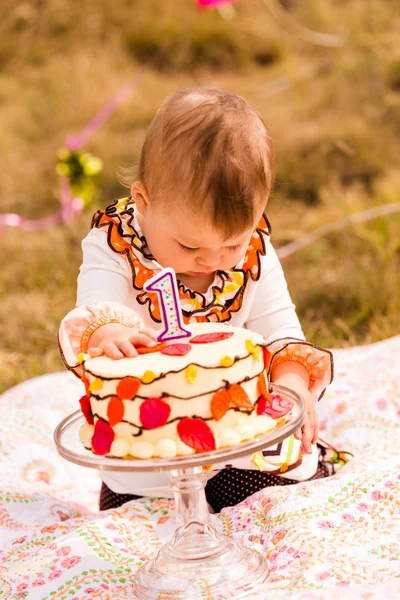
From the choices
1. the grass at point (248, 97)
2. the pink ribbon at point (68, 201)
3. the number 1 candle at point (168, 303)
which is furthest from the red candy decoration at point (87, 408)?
the pink ribbon at point (68, 201)

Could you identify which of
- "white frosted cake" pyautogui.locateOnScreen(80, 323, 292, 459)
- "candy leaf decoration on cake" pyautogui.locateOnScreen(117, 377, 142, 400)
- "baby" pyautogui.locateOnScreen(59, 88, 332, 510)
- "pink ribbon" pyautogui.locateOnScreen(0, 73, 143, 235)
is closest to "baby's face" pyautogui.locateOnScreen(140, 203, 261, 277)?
"baby" pyautogui.locateOnScreen(59, 88, 332, 510)

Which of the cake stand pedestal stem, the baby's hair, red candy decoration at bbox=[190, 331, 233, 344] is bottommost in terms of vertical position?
the cake stand pedestal stem

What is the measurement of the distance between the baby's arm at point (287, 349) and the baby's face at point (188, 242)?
0.83 ft

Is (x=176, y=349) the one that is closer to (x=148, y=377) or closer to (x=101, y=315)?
(x=148, y=377)

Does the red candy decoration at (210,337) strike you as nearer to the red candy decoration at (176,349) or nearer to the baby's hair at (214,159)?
the red candy decoration at (176,349)

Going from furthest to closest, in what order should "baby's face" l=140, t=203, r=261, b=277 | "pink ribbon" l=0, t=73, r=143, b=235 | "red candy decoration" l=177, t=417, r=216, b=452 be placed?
"pink ribbon" l=0, t=73, r=143, b=235, "baby's face" l=140, t=203, r=261, b=277, "red candy decoration" l=177, t=417, r=216, b=452

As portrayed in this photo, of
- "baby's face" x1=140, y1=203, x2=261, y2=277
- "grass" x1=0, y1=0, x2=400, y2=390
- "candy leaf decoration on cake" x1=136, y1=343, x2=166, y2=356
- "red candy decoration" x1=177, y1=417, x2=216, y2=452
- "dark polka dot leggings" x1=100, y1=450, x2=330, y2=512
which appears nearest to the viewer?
"red candy decoration" x1=177, y1=417, x2=216, y2=452

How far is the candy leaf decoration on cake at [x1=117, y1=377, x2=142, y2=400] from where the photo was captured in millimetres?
1442

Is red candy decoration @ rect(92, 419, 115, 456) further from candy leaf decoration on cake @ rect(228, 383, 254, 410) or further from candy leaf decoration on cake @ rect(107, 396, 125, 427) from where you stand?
candy leaf decoration on cake @ rect(228, 383, 254, 410)

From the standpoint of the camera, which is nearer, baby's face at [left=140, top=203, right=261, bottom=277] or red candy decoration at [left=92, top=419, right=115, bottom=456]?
red candy decoration at [left=92, top=419, right=115, bottom=456]

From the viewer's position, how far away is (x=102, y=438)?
1.49 metres

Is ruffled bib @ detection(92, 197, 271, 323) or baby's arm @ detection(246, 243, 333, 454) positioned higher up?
ruffled bib @ detection(92, 197, 271, 323)

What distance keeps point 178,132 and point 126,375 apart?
1.55ft

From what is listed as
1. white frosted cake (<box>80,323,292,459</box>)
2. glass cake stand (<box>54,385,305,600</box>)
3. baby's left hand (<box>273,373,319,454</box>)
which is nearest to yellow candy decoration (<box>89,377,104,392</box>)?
white frosted cake (<box>80,323,292,459</box>)
